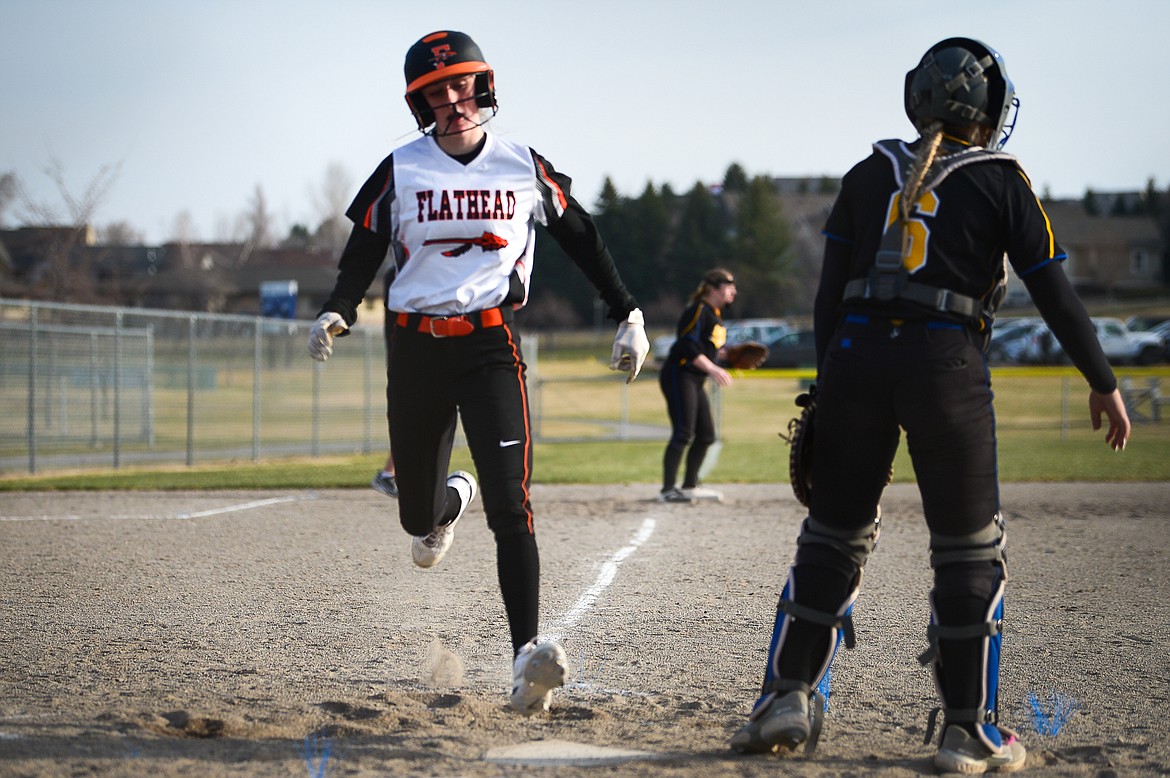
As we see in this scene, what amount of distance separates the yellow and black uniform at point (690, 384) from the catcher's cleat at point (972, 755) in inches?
306

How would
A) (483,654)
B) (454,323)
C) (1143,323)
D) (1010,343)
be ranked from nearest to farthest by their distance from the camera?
(454,323), (483,654), (1010,343), (1143,323)

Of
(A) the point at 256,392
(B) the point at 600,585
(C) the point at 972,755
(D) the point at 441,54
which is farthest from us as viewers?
(A) the point at 256,392

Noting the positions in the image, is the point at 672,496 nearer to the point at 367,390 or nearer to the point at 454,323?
the point at 454,323

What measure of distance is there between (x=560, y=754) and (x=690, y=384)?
807 cm

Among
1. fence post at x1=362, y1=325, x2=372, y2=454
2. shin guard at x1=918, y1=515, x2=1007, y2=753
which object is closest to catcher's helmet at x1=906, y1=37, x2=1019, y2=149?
shin guard at x1=918, y1=515, x2=1007, y2=753

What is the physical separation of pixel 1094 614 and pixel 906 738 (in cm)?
257

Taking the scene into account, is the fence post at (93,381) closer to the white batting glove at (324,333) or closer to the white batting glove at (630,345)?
the white batting glove at (324,333)

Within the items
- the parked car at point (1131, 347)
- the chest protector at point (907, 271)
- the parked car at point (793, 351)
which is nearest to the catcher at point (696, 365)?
the chest protector at point (907, 271)

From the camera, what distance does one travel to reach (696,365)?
11336mm

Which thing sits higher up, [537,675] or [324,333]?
[324,333]

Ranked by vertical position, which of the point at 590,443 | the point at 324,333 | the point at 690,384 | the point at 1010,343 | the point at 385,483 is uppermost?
the point at 324,333

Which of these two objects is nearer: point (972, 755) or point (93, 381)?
point (972, 755)

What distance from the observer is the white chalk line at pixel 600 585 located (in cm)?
558

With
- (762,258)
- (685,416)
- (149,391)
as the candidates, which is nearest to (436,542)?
(685,416)
